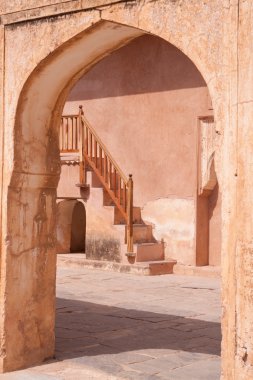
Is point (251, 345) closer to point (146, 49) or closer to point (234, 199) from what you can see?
point (234, 199)

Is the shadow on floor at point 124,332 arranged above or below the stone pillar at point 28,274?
below

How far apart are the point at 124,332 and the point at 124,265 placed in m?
5.78

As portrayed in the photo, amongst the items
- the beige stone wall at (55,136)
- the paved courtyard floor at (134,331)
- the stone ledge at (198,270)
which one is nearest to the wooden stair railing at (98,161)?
the stone ledge at (198,270)

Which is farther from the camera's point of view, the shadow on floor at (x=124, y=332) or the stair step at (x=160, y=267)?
the stair step at (x=160, y=267)

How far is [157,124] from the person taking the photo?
14.2m

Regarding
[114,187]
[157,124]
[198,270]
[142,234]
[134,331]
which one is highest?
[157,124]

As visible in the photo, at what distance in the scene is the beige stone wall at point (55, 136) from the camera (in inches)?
169

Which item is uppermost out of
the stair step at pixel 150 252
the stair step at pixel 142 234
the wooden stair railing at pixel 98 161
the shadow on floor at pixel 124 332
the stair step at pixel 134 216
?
the wooden stair railing at pixel 98 161

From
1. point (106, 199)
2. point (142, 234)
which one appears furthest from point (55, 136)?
point (106, 199)

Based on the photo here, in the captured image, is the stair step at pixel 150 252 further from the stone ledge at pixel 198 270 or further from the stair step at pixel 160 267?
the stone ledge at pixel 198 270

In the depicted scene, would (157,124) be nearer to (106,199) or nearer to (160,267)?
(106,199)

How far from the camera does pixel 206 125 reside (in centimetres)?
1333

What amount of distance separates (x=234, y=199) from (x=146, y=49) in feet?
34.6

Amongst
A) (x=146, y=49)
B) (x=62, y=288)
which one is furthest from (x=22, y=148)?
(x=146, y=49)
